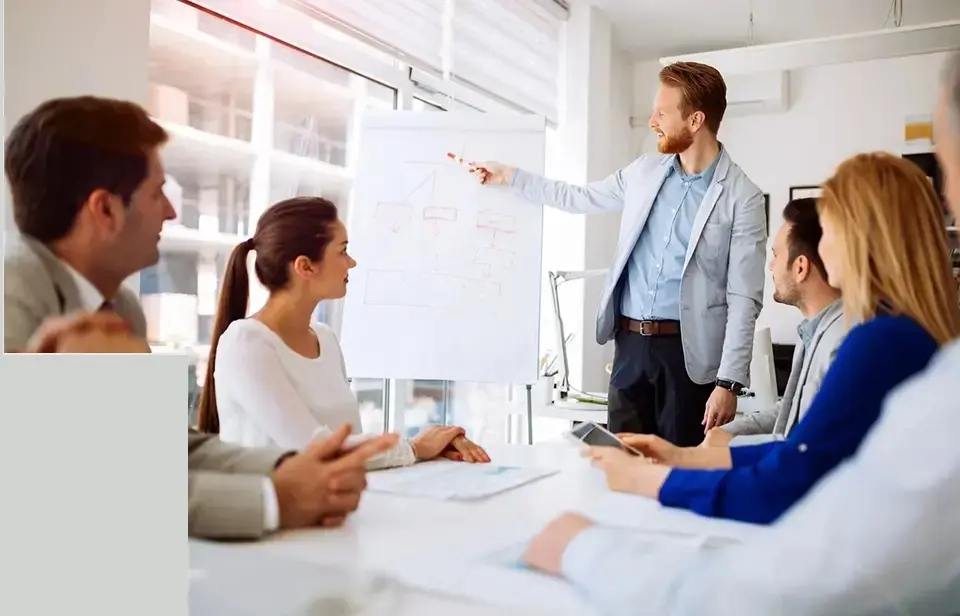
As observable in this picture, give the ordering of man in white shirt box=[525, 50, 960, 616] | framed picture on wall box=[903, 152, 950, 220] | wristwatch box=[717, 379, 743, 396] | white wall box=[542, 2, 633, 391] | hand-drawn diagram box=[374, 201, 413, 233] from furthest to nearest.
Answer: hand-drawn diagram box=[374, 201, 413, 233]
white wall box=[542, 2, 633, 391]
wristwatch box=[717, 379, 743, 396]
framed picture on wall box=[903, 152, 950, 220]
man in white shirt box=[525, 50, 960, 616]

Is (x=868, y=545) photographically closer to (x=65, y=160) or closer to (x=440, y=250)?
(x=440, y=250)

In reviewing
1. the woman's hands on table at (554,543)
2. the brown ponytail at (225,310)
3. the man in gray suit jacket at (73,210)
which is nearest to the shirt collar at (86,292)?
the man in gray suit jacket at (73,210)

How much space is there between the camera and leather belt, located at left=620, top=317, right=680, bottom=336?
1.15 metres

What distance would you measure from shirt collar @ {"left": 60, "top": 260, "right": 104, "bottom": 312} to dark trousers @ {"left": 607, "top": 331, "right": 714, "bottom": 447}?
743 millimetres

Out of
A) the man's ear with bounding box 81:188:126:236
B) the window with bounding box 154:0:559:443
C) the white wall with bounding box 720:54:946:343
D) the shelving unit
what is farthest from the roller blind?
the man's ear with bounding box 81:188:126:236

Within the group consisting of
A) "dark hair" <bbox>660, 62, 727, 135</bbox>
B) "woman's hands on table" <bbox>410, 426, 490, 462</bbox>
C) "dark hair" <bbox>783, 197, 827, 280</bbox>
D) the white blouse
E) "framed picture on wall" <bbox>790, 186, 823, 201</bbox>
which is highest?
"dark hair" <bbox>660, 62, 727, 135</bbox>

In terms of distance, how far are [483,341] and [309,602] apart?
55cm

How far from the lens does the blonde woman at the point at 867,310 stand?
88 cm

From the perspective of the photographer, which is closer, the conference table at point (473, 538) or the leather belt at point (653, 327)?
the conference table at point (473, 538)

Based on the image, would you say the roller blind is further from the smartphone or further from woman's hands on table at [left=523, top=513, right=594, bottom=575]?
woman's hands on table at [left=523, top=513, right=594, bottom=575]

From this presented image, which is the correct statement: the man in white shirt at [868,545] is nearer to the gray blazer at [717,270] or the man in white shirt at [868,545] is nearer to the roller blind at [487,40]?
the gray blazer at [717,270]

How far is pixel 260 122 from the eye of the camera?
1245 mm

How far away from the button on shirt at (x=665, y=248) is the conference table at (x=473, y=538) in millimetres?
249

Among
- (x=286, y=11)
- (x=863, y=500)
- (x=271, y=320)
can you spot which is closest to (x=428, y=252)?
(x=271, y=320)
